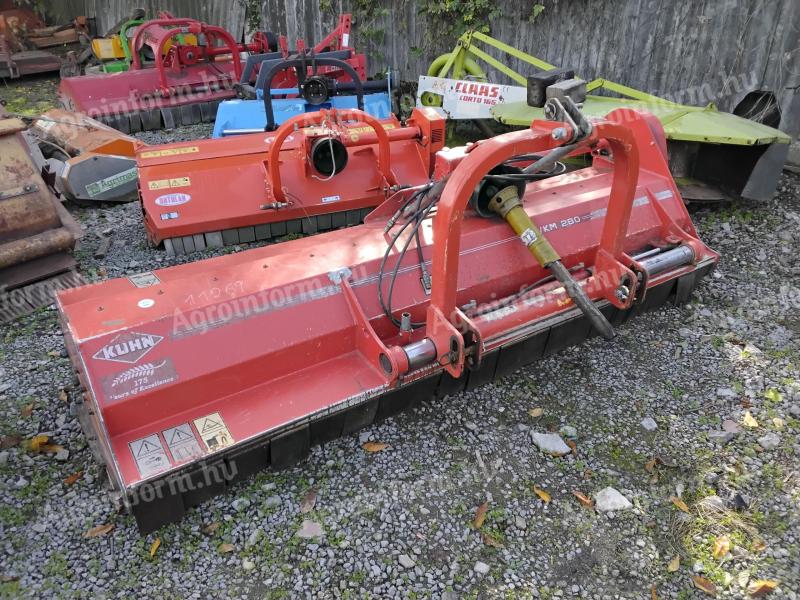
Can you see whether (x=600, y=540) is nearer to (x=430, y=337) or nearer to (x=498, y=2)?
(x=430, y=337)

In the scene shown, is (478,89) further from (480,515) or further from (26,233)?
(480,515)

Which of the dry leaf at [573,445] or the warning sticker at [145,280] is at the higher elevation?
the warning sticker at [145,280]

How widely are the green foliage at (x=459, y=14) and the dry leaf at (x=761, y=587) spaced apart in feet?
23.8

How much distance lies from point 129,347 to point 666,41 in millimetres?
6151

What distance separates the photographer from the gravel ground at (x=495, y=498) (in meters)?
2.42

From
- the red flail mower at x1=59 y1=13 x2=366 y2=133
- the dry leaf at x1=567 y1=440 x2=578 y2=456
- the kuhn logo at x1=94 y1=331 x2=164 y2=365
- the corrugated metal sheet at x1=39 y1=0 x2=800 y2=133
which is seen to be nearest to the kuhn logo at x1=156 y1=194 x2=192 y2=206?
the kuhn logo at x1=94 y1=331 x2=164 y2=365

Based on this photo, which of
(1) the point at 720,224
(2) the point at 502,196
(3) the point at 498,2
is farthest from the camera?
(3) the point at 498,2

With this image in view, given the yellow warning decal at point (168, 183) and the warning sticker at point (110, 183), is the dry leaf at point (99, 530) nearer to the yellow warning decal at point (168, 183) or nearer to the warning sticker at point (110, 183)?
the yellow warning decal at point (168, 183)

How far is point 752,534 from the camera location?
8.45 ft

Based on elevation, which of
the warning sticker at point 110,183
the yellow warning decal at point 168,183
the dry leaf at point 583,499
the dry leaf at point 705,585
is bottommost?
Result: the dry leaf at point 705,585

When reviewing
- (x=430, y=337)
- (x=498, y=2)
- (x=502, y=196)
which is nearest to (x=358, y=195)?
(x=502, y=196)

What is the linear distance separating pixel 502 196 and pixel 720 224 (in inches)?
110

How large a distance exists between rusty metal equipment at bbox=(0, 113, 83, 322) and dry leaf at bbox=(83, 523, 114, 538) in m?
2.21

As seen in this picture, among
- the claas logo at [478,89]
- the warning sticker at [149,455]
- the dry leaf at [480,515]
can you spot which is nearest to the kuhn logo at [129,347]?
the warning sticker at [149,455]
